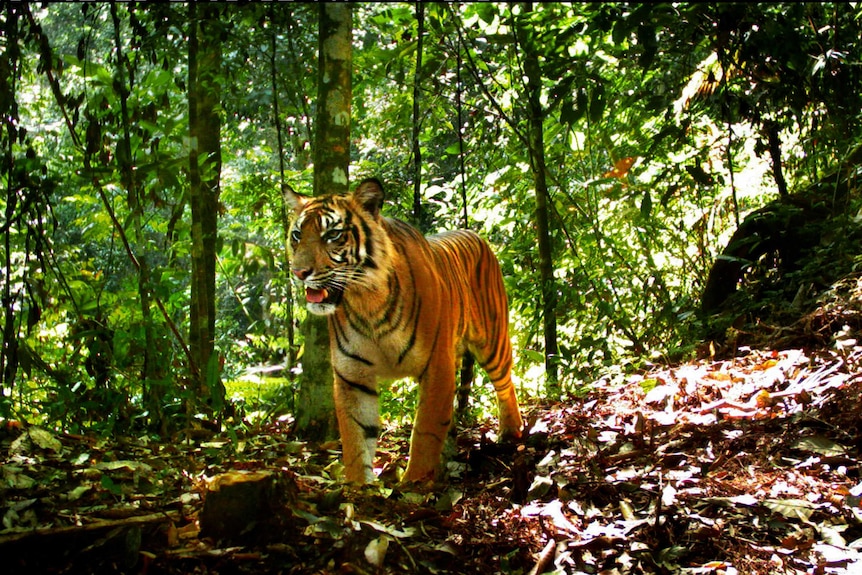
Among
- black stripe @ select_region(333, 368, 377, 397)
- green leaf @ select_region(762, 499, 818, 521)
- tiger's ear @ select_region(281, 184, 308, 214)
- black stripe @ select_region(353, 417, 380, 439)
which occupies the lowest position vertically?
green leaf @ select_region(762, 499, 818, 521)

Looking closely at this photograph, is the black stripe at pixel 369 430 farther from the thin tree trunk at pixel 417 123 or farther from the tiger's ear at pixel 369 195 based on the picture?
the thin tree trunk at pixel 417 123

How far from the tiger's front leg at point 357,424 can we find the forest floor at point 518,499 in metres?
0.27

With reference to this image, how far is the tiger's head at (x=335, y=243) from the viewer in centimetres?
359

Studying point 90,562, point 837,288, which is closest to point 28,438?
point 90,562

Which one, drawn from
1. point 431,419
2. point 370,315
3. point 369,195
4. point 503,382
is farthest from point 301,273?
point 503,382

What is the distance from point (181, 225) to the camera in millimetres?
4594

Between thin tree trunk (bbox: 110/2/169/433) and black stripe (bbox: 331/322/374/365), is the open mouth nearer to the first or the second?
black stripe (bbox: 331/322/374/365)

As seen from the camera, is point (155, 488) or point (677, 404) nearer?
point (155, 488)

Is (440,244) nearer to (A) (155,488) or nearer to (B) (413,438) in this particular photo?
(B) (413,438)

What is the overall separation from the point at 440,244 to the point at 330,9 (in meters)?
1.53

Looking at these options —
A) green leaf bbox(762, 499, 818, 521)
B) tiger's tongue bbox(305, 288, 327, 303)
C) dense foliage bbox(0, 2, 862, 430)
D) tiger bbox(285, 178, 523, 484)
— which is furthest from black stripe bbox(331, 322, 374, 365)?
green leaf bbox(762, 499, 818, 521)

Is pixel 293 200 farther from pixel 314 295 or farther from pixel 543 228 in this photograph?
pixel 543 228

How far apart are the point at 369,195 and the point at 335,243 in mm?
343

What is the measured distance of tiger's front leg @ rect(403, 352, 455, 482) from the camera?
3693mm
